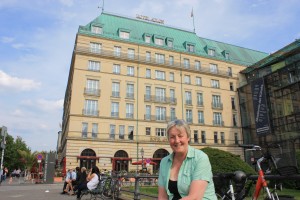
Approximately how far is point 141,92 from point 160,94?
3262 millimetres

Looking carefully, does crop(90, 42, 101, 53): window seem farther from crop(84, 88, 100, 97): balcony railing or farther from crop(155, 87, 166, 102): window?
crop(155, 87, 166, 102): window

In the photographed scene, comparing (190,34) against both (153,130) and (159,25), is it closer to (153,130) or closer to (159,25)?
(159,25)

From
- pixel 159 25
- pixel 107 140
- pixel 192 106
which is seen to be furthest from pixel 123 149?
pixel 159 25

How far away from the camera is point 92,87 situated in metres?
40.8

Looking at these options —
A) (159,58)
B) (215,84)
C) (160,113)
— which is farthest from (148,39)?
(215,84)

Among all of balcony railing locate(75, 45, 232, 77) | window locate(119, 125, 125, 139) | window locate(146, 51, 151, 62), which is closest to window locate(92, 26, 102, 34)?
balcony railing locate(75, 45, 232, 77)

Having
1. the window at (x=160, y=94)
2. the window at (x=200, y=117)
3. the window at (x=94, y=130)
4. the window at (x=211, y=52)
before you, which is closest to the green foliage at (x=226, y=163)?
the window at (x=94, y=130)

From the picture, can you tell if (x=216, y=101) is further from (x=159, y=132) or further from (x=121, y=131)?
(x=121, y=131)

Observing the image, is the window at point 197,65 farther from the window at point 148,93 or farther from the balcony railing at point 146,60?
the window at point 148,93

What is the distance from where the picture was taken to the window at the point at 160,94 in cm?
4443

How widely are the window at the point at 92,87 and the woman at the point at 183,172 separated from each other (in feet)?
125

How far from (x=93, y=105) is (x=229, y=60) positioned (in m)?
27.4

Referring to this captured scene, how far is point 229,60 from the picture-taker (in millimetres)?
52594

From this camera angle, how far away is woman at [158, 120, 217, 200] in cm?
271
